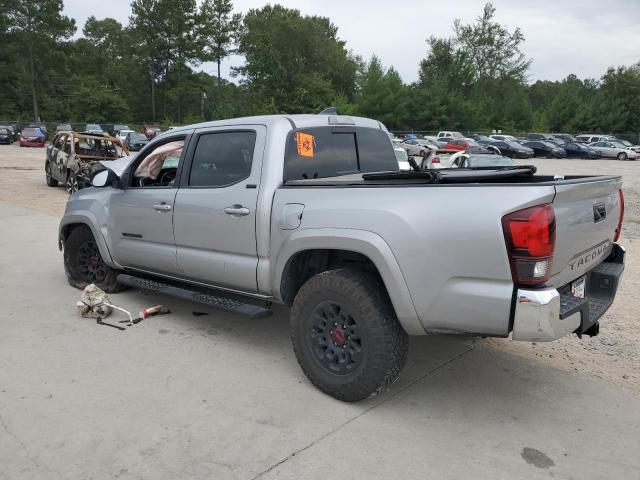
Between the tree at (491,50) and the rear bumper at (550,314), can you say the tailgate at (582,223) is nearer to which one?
the rear bumper at (550,314)

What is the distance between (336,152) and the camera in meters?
4.38

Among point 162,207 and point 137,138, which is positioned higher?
point 137,138

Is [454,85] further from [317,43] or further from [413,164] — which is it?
[413,164]

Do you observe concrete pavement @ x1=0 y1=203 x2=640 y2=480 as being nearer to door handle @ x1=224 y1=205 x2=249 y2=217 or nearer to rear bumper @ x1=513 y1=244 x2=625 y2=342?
rear bumper @ x1=513 y1=244 x2=625 y2=342

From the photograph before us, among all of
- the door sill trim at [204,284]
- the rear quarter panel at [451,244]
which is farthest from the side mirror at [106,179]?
the rear quarter panel at [451,244]

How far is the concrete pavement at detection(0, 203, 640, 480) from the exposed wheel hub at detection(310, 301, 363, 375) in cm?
26

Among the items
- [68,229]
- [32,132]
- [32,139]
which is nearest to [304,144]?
[68,229]

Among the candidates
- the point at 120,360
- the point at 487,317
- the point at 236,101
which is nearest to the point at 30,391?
the point at 120,360

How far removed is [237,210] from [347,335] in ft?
4.05

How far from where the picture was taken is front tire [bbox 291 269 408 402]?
3.29 m

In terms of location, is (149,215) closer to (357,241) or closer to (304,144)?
(304,144)

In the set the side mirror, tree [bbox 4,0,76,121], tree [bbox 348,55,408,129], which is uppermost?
tree [bbox 4,0,76,121]

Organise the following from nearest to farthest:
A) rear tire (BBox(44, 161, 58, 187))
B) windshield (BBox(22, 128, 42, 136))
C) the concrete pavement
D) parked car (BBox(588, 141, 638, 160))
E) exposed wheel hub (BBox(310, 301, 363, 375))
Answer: the concrete pavement → exposed wheel hub (BBox(310, 301, 363, 375)) → rear tire (BBox(44, 161, 58, 187)) → parked car (BBox(588, 141, 638, 160)) → windshield (BBox(22, 128, 42, 136))

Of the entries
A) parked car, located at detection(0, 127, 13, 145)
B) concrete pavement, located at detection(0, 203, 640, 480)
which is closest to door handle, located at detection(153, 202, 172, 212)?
concrete pavement, located at detection(0, 203, 640, 480)
